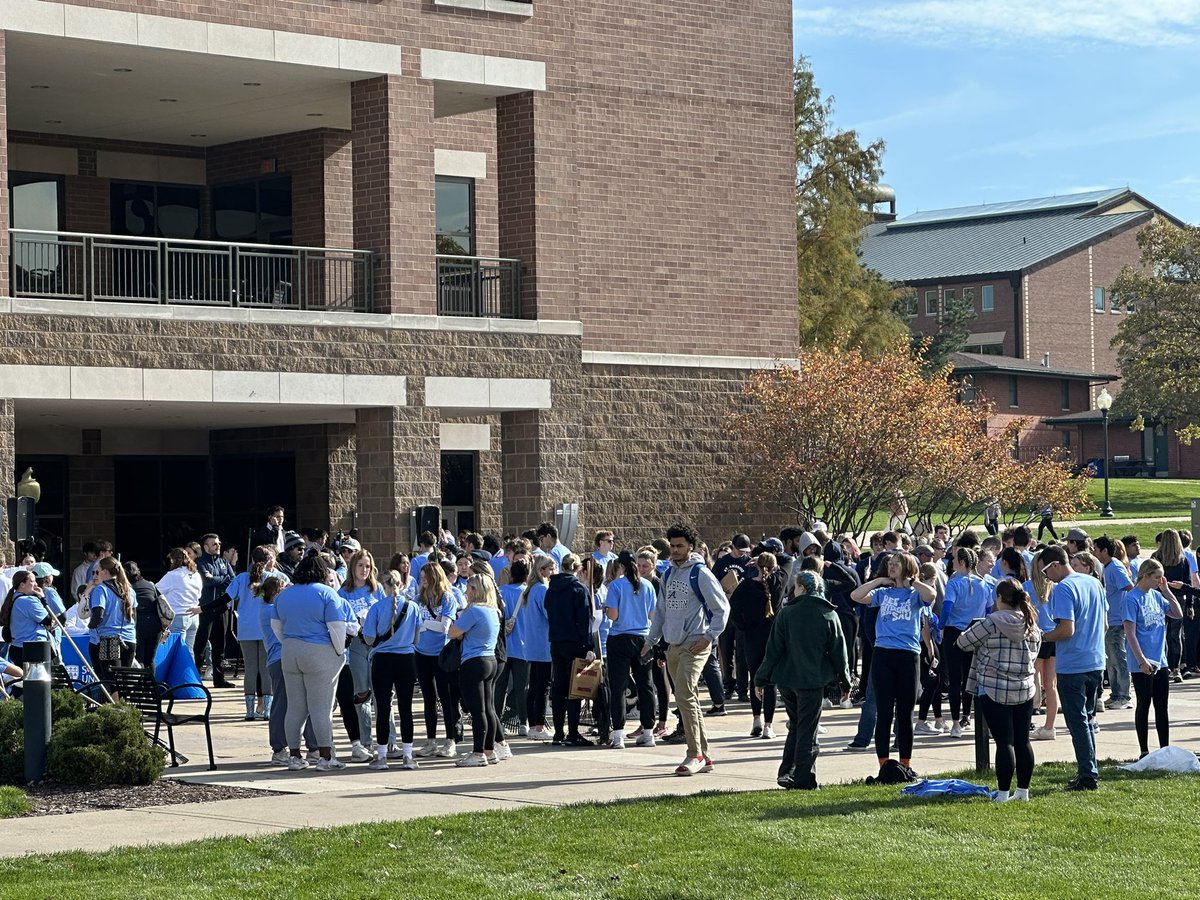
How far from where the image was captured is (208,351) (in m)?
26.6

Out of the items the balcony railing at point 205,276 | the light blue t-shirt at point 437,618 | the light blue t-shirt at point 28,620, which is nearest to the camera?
the light blue t-shirt at point 437,618

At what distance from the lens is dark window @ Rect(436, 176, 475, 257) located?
1277 inches

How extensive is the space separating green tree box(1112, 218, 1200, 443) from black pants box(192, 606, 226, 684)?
4668cm

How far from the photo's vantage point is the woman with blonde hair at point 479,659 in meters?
16.3

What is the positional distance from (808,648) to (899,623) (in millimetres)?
1198

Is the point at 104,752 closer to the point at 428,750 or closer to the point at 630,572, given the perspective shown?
the point at 428,750

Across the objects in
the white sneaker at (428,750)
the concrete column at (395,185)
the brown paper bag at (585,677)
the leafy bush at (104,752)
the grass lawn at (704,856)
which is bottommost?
the white sneaker at (428,750)

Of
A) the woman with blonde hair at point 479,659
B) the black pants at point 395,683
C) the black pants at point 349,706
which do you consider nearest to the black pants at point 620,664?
the woman with blonde hair at point 479,659

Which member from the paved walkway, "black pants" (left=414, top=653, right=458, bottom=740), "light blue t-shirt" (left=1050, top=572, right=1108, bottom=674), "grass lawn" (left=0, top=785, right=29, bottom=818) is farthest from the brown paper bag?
"grass lawn" (left=0, top=785, right=29, bottom=818)

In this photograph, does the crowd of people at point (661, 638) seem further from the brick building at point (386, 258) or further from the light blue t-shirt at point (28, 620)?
the brick building at point (386, 258)

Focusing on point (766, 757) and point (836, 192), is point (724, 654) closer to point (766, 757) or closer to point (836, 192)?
point (766, 757)

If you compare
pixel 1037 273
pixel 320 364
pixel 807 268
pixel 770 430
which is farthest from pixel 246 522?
pixel 1037 273

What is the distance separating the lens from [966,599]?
18078 millimetres

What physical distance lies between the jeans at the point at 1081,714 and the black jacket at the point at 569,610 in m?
4.97
